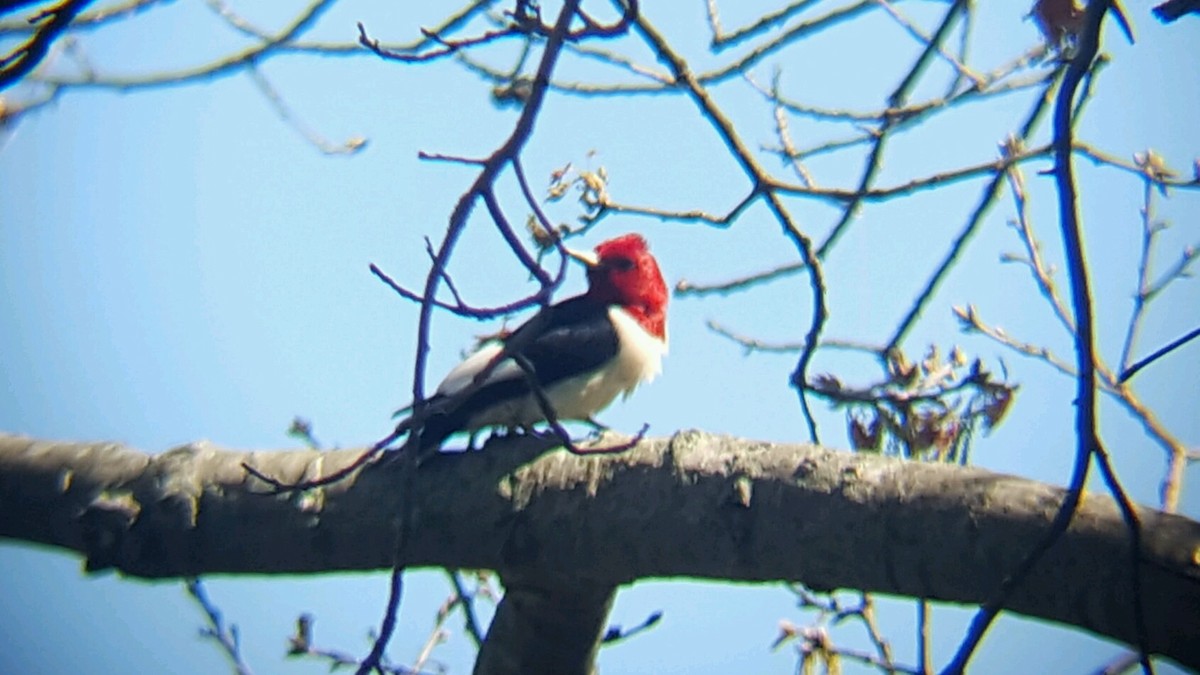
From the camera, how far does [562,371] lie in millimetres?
4199

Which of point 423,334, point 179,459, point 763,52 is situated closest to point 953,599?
point 423,334

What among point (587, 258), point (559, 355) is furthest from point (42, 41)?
point (587, 258)

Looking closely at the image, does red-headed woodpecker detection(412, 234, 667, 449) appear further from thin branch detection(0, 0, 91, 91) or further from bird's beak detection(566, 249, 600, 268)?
thin branch detection(0, 0, 91, 91)

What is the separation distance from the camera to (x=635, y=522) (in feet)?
8.72

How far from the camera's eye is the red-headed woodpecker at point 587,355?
399 cm

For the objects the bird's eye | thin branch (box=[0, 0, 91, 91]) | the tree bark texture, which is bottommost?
the tree bark texture

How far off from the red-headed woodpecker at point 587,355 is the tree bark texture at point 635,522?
0.58 m

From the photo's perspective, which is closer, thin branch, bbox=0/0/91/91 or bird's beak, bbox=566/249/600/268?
thin branch, bbox=0/0/91/91

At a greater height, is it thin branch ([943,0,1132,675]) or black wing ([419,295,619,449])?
thin branch ([943,0,1132,675])

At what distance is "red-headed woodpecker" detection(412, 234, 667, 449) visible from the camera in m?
3.99

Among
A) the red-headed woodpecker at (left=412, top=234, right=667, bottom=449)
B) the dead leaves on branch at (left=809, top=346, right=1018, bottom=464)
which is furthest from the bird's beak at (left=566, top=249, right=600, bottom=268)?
the dead leaves on branch at (left=809, top=346, right=1018, bottom=464)

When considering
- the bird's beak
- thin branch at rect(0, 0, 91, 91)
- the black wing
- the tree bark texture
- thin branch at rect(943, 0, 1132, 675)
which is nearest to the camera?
thin branch at rect(943, 0, 1132, 675)

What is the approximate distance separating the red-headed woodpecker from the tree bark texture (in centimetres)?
58

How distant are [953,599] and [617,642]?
951 millimetres
